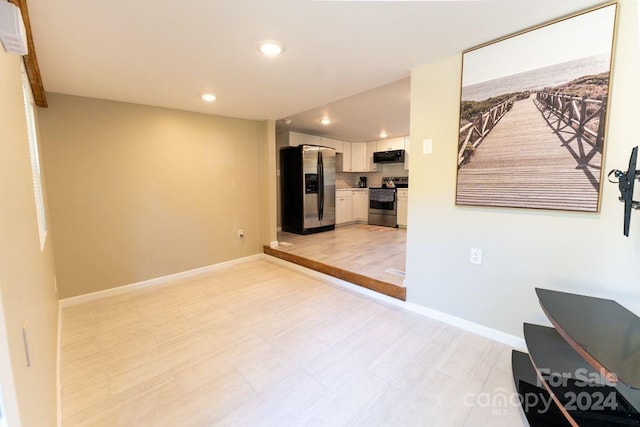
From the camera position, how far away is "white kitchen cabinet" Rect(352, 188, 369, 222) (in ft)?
22.3

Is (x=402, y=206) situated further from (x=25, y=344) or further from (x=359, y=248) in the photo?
(x=25, y=344)

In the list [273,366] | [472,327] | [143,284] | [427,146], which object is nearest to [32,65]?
[143,284]

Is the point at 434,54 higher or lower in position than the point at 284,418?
higher

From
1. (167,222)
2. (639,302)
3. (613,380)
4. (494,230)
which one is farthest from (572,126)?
(167,222)

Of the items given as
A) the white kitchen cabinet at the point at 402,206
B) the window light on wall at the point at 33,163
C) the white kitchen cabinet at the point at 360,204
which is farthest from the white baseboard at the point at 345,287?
the white kitchen cabinet at the point at 402,206

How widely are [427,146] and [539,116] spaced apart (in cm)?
76

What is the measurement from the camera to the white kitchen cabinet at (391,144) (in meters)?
6.24

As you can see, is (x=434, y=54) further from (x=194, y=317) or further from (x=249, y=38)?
(x=194, y=317)

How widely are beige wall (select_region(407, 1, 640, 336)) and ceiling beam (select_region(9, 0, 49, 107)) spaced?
253 centimetres

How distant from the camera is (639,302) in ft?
4.94

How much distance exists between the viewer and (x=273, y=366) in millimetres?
1822

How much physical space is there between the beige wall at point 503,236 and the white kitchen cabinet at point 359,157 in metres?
4.43

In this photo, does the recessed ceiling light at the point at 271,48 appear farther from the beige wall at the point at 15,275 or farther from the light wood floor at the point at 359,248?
the light wood floor at the point at 359,248

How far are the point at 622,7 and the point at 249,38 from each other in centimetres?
216
